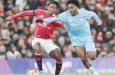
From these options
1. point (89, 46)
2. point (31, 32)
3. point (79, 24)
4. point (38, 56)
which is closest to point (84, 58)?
point (89, 46)

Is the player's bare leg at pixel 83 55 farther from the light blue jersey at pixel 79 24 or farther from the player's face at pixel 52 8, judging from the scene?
the player's face at pixel 52 8

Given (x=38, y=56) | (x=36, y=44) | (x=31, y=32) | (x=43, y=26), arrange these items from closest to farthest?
(x=38, y=56)
(x=36, y=44)
(x=43, y=26)
(x=31, y=32)

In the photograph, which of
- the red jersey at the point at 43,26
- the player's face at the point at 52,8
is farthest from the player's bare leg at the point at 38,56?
the player's face at the point at 52,8

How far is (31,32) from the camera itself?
79.1ft

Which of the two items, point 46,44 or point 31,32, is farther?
point 31,32

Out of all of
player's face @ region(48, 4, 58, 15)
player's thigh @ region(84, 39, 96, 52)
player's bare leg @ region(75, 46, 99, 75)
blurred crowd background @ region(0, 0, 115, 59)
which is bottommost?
blurred crowd background @ region(0, 0, 115, 59)

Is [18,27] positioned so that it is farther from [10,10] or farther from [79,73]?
[79,73]

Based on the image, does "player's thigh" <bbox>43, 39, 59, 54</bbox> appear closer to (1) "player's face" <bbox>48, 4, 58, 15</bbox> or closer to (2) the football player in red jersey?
(2) the football player in red jersey

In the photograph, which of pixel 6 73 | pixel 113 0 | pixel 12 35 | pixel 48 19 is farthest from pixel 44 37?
pixel 113 0

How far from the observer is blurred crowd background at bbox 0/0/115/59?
2350 cm

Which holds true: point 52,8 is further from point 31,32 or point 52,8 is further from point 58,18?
point 31,32

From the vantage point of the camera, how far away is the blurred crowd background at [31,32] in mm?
23497

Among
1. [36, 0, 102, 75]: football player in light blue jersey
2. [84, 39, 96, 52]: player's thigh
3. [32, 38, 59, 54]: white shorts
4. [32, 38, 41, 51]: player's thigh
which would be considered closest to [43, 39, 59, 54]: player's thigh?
[32, 38, 59, 54]: white shorts

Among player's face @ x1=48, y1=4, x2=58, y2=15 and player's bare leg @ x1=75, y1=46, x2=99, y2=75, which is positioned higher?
player's face @ x1=48, y1=4, x2=58, y2=15
